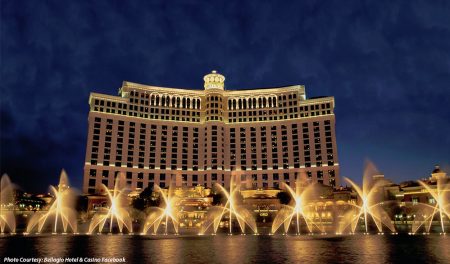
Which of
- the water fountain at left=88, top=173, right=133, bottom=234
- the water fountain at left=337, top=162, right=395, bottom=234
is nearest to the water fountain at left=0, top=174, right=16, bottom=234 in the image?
the water fountain at left=88, top=173, right=133, bottom=234

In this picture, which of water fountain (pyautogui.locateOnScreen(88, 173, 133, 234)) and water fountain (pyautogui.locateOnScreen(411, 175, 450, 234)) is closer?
water fountain (pyautogui.locateOnScreen(411, 175, 450, 234))

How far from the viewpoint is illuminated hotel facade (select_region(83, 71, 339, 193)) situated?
476 ft

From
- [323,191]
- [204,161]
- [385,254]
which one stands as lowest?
[385,254]

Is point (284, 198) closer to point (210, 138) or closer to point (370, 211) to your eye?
point (370, 211)

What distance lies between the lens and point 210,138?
15425 centimetres

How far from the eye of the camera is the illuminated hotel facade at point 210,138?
476 feet

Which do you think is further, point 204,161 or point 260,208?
point 204,161

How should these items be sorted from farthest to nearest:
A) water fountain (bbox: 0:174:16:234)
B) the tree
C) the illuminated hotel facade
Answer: the illuminated hotel facade
the tree
water fountain (bbox: 0:174:16:234)

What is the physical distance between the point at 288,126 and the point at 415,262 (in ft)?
438

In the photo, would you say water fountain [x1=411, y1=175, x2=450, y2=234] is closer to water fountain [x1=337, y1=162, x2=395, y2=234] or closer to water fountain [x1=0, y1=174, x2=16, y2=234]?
water fountain [x1=337, y1=162, x2=395, y2=234]

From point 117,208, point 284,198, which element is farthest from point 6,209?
point 284,198

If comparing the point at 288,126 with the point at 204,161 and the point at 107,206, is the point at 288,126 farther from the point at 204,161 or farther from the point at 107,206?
the point at 107,206

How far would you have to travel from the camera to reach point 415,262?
Answer: 23719 mm

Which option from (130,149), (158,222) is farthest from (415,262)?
(130,149)
